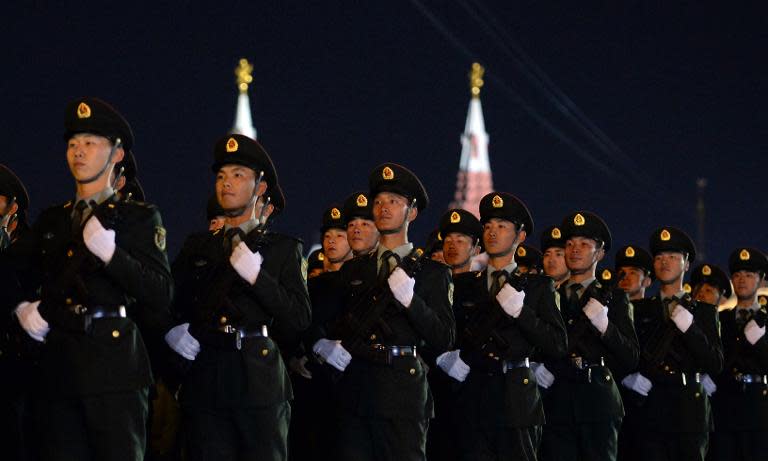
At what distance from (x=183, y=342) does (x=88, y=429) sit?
0.95 m

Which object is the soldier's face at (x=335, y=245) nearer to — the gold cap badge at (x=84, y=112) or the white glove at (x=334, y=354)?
the white glove at (x=334, y=354)

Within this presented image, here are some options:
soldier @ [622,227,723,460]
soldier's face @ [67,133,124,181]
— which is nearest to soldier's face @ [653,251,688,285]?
soldier @ [622,227,723,460]

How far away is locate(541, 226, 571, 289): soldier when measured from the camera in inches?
391

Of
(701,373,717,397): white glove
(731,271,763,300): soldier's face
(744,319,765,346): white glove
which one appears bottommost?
(701,373,717,397): white glove

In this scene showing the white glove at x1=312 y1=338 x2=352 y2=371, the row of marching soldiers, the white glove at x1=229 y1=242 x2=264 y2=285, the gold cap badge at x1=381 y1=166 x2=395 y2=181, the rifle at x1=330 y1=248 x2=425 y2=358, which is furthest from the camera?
the gold cap badge at x1=381 y1=166 x2=395 y2=181

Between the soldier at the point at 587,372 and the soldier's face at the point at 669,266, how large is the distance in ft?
2.74

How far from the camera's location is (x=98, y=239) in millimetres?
5551

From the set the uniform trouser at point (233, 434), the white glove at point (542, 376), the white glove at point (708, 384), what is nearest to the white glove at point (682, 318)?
the white glove at point (542, 376)

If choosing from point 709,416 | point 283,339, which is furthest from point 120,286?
point 709,416

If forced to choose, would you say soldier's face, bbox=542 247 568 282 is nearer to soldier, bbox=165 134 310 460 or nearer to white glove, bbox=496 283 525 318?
white glove, bbox=496 283 525 318

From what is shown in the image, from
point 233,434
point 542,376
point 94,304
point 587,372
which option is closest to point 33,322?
point 94,304

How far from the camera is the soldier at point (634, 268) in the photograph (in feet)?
34.6

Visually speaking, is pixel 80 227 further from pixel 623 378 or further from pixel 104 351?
pixel 623 378

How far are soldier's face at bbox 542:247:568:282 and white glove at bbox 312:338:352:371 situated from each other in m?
3.16
